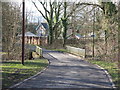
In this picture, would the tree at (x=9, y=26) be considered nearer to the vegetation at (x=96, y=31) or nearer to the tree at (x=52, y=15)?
the vegetation at (x=96, y=31)

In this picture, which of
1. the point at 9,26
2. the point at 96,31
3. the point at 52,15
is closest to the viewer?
the point at 9,26

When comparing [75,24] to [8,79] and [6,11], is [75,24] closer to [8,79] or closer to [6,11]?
[6,11]

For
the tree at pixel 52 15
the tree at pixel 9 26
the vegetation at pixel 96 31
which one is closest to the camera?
the vegetation at pixel 96 31

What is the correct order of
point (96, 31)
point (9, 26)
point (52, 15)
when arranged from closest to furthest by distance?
point (9, 26)
point (96, 31)
point (52, 15)

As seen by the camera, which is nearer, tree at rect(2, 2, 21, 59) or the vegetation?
the vegetation

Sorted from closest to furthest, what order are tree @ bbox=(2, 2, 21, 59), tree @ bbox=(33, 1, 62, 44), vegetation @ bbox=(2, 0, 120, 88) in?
vegetation @ bbox=(2, 0, 120, 88) → tree @ bbox=(2, 2, 21, 59) → tree @ bbox=(33, 1, 62, 44)

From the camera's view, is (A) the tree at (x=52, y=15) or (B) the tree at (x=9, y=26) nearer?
(B) the tree at (x=9, y=26)

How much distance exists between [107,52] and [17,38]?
977cm

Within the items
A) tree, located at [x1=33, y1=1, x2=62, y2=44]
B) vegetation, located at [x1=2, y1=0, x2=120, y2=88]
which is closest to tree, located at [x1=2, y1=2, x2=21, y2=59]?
vegetation, located at [x1=2, y1=0, x2=120, y2=88]

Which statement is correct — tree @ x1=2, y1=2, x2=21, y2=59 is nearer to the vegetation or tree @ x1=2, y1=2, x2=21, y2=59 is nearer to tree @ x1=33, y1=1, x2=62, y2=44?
the vegetation

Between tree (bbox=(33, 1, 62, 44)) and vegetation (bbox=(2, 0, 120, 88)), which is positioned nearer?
vegetation (bbox=(2, 0, 120, 88))

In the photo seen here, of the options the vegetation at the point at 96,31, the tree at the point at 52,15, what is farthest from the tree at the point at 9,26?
the tree at the point at 52,15

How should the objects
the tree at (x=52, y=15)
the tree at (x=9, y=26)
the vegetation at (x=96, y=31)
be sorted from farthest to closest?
the tree at (x=52, y=15) < the tree at (x=9, y=26) < the vegetation at (x=96, y=31)

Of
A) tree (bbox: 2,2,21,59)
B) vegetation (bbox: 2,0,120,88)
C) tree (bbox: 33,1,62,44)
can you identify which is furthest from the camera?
tree (bbox: 33,1,62,44)
